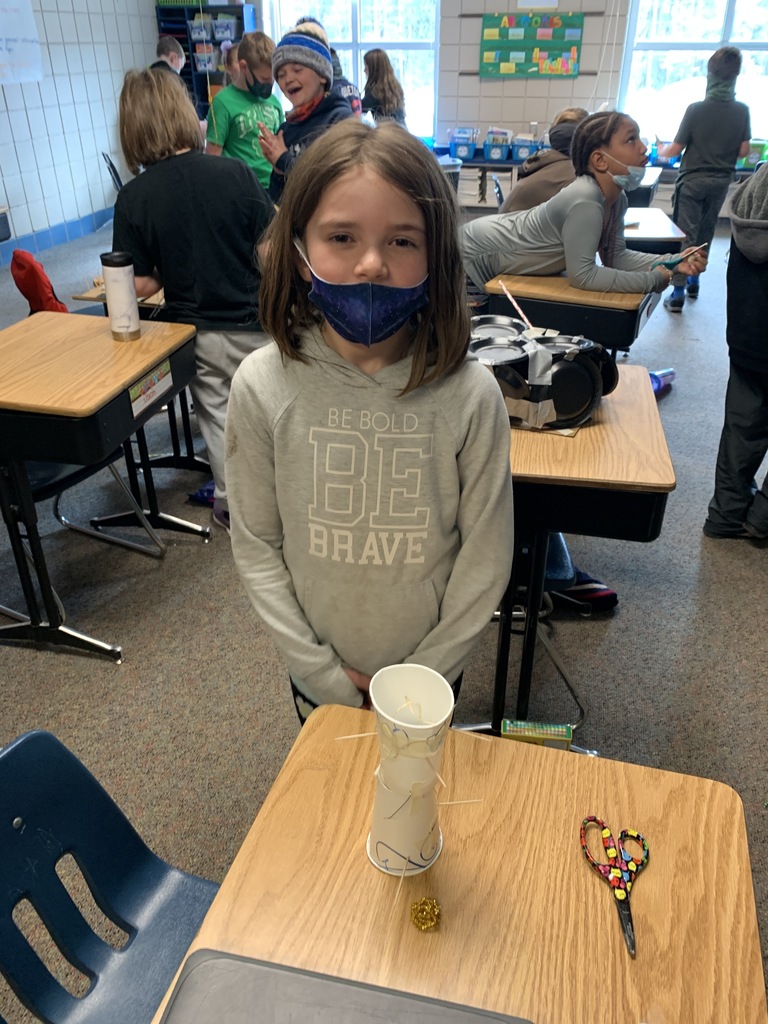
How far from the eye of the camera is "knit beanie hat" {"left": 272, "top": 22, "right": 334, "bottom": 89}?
2.60 m

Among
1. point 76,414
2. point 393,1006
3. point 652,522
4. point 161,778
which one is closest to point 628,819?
point 393,1006

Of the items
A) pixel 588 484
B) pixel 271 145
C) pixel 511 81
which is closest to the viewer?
pixel 588 484

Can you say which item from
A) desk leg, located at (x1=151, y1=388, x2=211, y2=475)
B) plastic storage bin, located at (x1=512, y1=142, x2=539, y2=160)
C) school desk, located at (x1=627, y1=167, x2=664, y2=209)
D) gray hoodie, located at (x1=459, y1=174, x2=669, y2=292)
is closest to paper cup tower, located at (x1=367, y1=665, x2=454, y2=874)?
gray hoodie, located at (x1=459, y1=174, x2=669, y2=292)

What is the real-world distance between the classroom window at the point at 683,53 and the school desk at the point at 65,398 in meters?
6.06

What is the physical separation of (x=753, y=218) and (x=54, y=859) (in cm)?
229

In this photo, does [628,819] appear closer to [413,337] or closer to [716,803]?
[716,803]

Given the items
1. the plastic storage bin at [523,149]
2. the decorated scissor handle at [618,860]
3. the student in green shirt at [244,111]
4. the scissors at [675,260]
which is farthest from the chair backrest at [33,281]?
the plastic storage bin at [523,149]

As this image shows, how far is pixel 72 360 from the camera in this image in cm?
192

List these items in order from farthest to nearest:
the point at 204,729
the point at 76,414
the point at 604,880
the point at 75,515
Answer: the point at 75,515
the point at 204,729
the point at 76,414
the point at 604,880

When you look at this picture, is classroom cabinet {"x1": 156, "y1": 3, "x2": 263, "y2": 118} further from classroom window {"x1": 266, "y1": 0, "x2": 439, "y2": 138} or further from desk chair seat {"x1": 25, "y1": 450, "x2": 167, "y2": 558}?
desk chair seat {"x1": 25, "y1": 450, "x2": 167, "y2": 558}

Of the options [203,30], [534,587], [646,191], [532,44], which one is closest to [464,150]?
[532,44]

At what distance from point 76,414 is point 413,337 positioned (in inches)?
38.9

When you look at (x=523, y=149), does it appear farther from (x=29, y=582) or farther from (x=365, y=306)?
(x=365, y=306)

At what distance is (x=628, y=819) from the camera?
0.80m
